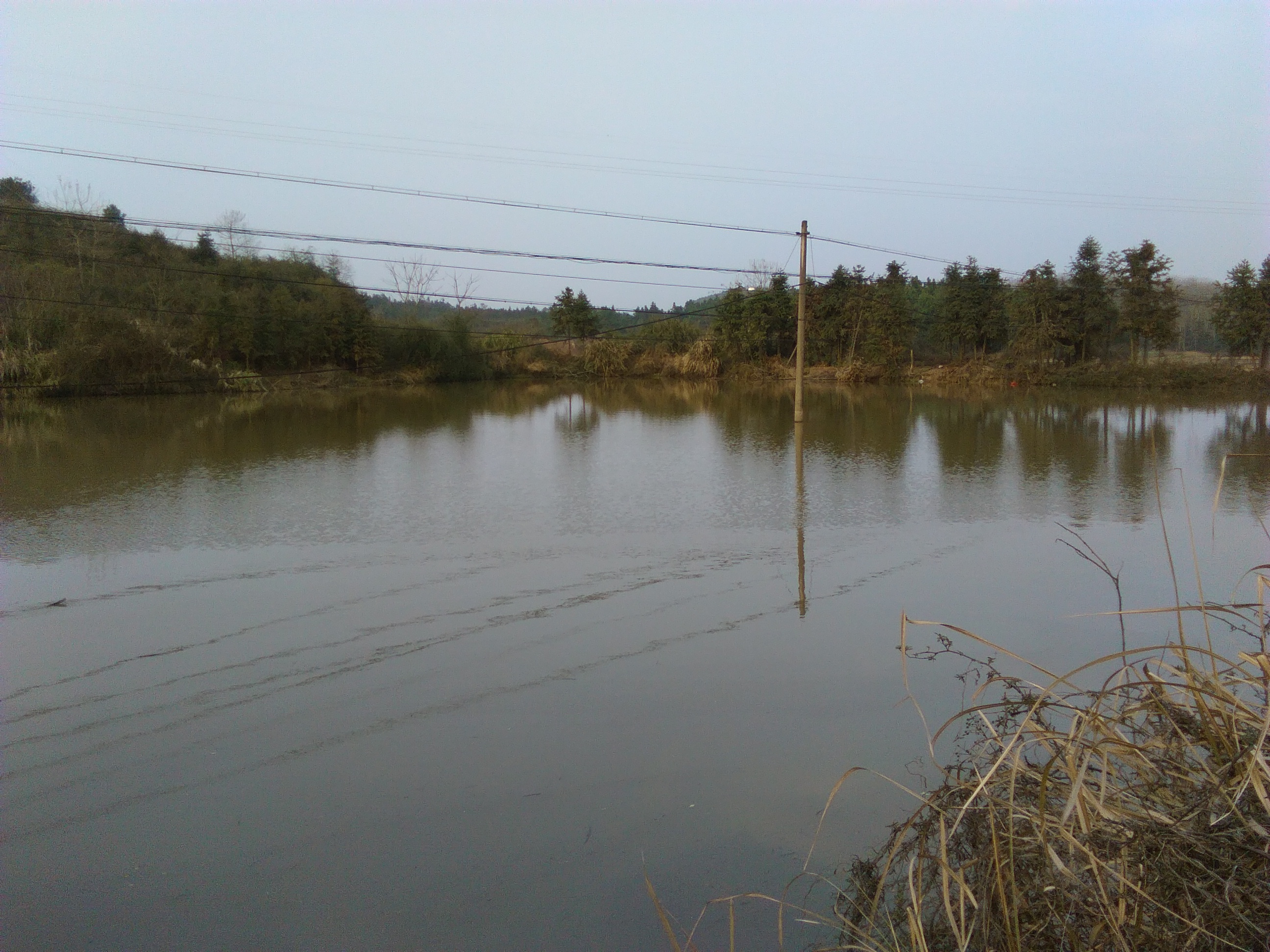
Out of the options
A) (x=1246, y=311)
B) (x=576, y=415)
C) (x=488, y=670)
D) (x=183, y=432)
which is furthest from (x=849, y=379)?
(x=488, y=670)

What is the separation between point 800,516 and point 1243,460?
913 cm

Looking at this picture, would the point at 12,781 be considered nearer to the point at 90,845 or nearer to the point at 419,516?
the point at 90,845

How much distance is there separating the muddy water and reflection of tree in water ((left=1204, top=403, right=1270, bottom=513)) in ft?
0.52

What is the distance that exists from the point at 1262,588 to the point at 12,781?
531 cm

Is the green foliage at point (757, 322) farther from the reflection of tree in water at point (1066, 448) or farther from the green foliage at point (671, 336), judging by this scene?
the reflection of tree in water at point (1066, 448)

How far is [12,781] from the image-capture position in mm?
4312

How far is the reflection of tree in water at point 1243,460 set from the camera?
11273 millimetres

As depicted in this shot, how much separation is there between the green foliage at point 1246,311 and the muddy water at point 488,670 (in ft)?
88.2

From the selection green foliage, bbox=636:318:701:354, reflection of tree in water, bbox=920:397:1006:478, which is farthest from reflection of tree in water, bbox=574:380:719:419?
reflection of tree in water, bbox=920:397:1006:478

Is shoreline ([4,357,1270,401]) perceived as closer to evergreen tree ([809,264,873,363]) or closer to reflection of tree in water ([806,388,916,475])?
evergreen tree ([809,264,873,363])

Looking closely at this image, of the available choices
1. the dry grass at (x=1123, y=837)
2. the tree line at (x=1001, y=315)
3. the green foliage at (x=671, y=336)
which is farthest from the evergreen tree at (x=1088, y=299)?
the dry grass at (x=1123, y=837)

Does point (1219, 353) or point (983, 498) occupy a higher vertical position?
point (1219, 353)

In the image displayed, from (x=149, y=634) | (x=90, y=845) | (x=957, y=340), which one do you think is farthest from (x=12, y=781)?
(x=957, y=340)

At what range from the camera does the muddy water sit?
3586mm
